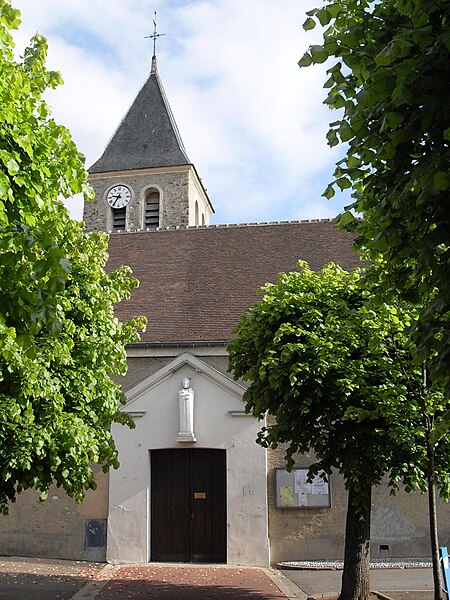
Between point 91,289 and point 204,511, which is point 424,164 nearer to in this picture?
point 91,289

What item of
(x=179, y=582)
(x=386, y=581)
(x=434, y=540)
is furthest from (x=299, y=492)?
(x=434, y=540)

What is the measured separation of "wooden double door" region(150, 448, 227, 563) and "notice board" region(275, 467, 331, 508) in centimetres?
127

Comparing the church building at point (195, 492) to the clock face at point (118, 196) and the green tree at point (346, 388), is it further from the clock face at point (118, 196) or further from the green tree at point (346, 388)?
the clock face at point (118, 196)

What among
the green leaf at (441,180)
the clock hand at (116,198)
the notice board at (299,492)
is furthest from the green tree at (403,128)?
the clock hand at (116,198)

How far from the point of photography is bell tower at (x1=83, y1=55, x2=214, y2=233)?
30.9 metres

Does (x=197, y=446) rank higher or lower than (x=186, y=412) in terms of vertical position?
lower

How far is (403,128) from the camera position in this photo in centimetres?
369

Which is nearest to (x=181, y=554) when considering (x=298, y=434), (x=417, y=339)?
(x=298, y=434)

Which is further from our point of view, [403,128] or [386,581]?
[386,581]

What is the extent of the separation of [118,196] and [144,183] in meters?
1.34

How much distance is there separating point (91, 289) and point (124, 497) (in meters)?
7.18

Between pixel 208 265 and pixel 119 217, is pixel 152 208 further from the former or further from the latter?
pixel 208 265

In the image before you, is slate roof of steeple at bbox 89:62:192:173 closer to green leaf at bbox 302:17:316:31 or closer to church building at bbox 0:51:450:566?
church building at bbox 0:51:450:566

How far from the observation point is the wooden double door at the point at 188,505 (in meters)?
14.8
